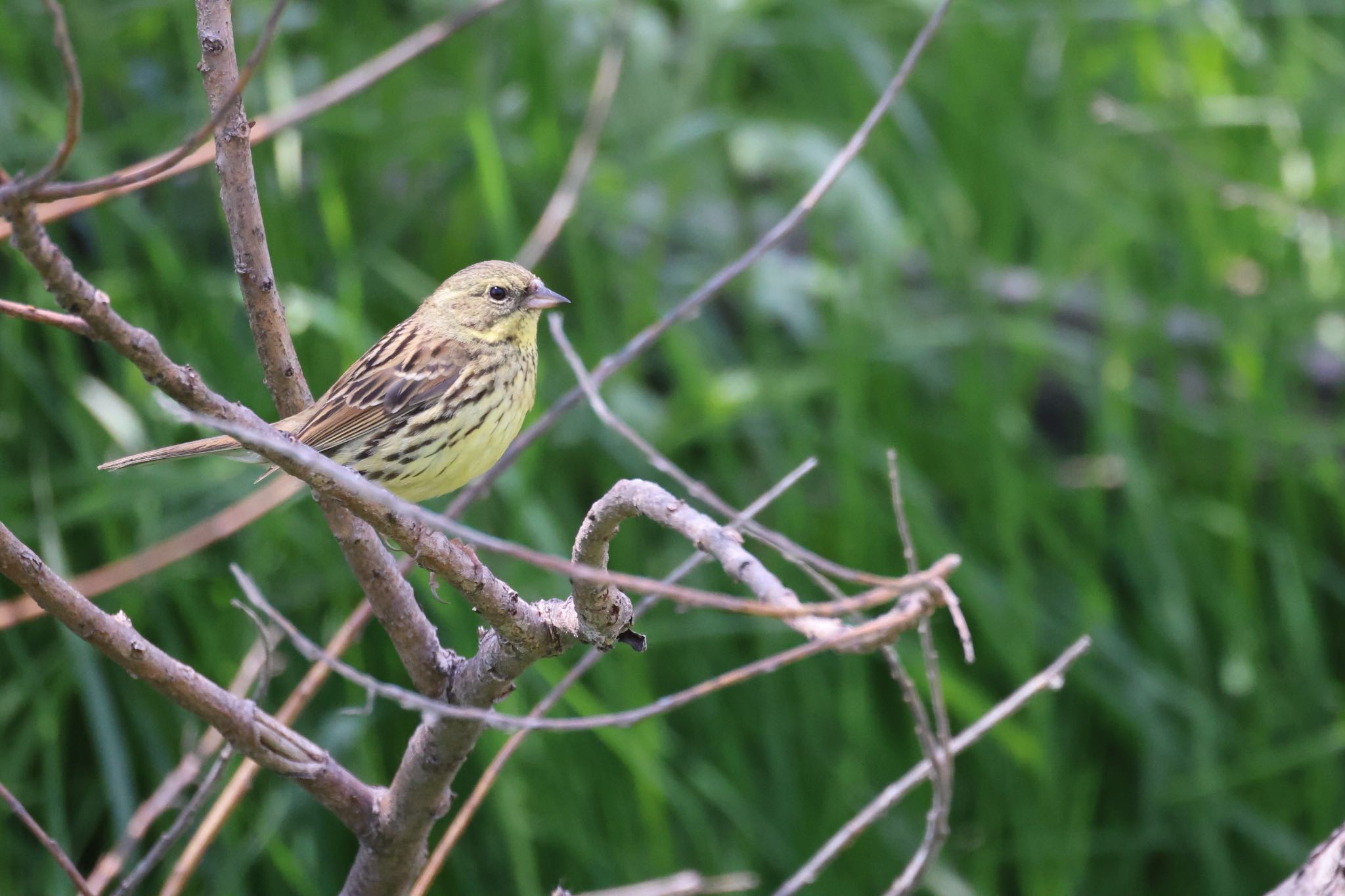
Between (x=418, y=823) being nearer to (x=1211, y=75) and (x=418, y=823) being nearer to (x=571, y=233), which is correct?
(x=571, y=233)

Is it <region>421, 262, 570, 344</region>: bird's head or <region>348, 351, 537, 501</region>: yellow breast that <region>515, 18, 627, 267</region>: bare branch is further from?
<region>348, 351, 537, 501</region>: yellow breast

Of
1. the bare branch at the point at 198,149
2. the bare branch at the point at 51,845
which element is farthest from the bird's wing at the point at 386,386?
the bare branch at the point at 51,845

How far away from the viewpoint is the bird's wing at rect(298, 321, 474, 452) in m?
2.32

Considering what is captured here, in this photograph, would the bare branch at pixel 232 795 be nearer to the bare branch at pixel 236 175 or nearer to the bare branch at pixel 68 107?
the bare branch at pixel 236 175

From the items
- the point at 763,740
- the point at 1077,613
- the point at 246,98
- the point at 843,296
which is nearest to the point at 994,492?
the point at 1077,613

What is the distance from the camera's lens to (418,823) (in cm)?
168

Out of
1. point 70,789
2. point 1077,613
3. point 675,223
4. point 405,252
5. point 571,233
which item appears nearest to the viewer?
point 70,789

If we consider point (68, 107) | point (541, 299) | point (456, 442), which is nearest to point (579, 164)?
point (541, 299)

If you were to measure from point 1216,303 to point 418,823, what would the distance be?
317 centimetres

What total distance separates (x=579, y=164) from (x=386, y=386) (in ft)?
2.28

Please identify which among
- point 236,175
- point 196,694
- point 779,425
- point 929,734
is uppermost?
point 236,175

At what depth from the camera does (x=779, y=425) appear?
3846 mm

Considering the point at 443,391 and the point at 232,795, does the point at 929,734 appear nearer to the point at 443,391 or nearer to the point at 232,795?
the point at 232,795

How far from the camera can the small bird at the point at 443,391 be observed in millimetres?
2268
